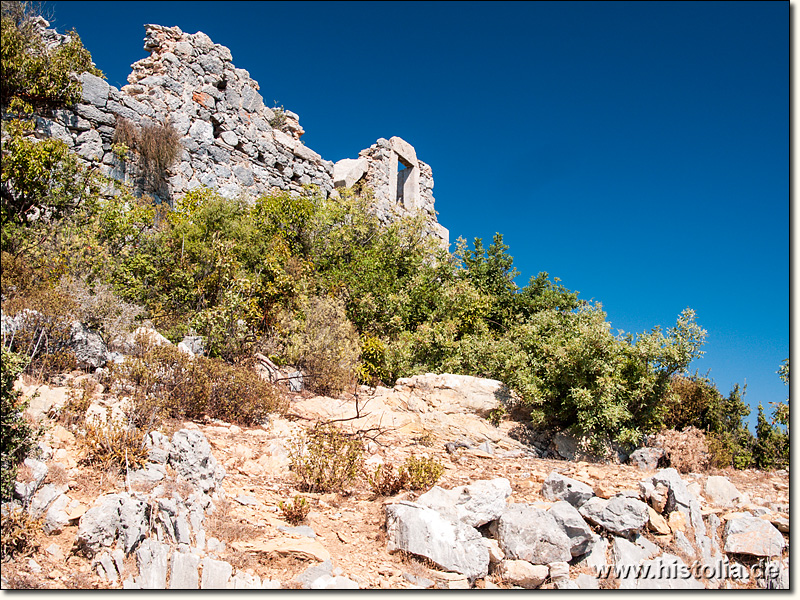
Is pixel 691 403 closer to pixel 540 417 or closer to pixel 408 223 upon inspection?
pixel 540 417

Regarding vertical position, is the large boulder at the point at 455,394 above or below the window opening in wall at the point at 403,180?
below

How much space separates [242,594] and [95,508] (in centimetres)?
122

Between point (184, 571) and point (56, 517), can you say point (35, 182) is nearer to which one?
point (56, 517)

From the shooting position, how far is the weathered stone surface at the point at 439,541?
414cm

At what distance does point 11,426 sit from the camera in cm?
404

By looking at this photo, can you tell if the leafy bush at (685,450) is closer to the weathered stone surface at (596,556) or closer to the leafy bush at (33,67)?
the weathered stone surface at (596,556)

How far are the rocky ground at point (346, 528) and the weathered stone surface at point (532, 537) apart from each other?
0.01 meters

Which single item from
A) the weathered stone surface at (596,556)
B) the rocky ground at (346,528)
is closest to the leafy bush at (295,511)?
the rocky ground at (346,528)

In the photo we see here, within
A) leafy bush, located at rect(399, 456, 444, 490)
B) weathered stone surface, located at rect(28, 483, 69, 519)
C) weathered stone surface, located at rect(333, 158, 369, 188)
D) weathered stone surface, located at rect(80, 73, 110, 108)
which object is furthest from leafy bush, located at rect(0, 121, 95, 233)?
weathered stone surface, located at rect(333, 158, 369, 188)

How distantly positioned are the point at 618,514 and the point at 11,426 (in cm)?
492

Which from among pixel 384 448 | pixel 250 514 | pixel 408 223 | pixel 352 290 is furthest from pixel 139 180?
pixel 250 514

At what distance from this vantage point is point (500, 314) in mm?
12914

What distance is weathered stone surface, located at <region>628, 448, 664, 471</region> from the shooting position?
7812mm

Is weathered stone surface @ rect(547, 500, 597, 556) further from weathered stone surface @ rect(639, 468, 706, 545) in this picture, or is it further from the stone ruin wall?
the stone ruin wall
